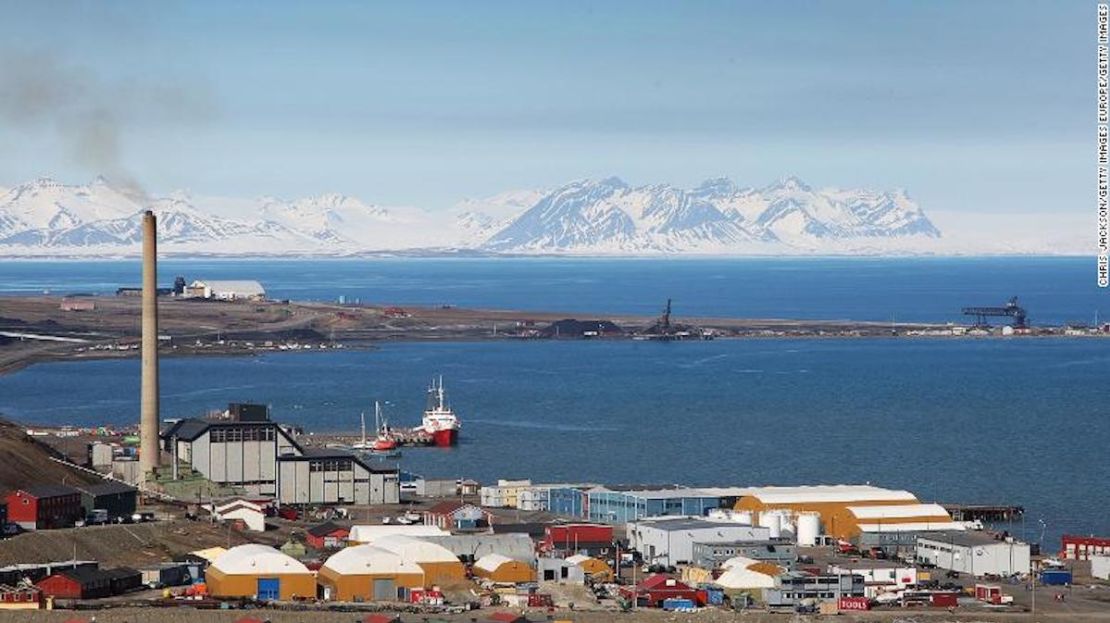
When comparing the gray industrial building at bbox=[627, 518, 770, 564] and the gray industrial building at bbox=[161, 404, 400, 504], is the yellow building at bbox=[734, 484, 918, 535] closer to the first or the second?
the gray industrial building at bbox=[627, 518, 770, 564]

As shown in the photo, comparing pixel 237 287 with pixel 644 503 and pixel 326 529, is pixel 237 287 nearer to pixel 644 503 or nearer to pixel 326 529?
pixel 644 503

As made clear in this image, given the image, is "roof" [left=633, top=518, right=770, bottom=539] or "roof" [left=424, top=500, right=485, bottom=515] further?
"roof" [left=424, top=500, right=485, bottom=515]

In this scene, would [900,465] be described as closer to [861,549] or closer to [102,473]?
[861,549]

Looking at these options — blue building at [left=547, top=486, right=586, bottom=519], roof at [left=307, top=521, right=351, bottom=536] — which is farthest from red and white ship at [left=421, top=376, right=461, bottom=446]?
roof at [left=307, top=521, right=351, bottom=536]

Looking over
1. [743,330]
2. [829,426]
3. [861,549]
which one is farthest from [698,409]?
[743,330]

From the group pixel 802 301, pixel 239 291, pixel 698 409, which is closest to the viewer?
pixel 698 409

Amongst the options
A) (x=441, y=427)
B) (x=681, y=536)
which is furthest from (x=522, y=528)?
(x=441, y=427)

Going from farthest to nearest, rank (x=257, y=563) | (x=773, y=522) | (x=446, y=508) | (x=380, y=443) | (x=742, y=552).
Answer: (x=380, y=443), (x=446, y=508), (x=773, y=522), (x=742, y=552), (x=257, y=563)
